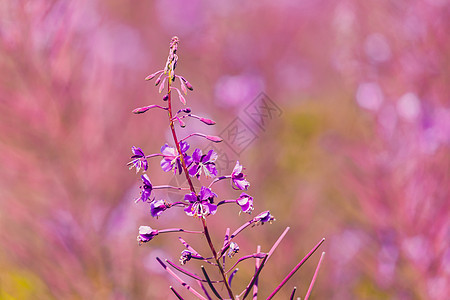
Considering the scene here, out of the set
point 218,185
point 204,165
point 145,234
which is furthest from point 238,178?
point 218,185

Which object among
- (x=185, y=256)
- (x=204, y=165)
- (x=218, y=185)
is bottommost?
(x=185, y=256)

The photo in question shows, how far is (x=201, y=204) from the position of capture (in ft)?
2.35

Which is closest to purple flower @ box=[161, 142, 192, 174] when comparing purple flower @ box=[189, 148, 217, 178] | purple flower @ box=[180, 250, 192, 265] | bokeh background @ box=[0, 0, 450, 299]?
purple flower @ box=[189, 148, 217, 178]

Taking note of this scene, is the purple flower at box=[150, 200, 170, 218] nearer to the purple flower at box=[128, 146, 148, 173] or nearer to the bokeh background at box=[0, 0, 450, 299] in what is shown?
the purple flower at box=[128, 146, 148, 173]

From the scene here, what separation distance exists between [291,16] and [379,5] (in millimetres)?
3583

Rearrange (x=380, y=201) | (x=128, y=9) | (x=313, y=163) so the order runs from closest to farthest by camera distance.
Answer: (x=380, y=201), (x=313, y=163), (x=128, y=9)

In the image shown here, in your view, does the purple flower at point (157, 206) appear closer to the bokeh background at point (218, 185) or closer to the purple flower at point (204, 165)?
the purple flower at point (204, 165)

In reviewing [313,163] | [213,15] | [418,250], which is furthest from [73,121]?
[313,163]

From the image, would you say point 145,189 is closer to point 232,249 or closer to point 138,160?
point 138,160

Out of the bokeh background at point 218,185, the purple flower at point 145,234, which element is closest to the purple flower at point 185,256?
Answer: the purple flower at point 145,234

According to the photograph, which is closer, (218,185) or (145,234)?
(145,234)

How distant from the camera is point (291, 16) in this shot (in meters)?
5.73

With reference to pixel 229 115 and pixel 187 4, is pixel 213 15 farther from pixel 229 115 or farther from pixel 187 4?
pixel 187 4

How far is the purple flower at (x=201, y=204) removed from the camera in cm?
71
